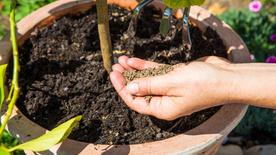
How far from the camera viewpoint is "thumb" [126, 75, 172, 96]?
45.4 inches

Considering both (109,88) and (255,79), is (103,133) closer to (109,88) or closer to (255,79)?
(109,88)

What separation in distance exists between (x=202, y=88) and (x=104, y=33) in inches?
14.4

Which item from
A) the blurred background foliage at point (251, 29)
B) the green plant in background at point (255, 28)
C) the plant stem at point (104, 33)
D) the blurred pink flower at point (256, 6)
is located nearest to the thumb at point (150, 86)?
the plant stem at point (104, 33)

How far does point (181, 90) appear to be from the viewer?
1146 millimetres

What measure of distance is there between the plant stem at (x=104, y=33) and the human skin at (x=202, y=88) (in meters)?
0.23

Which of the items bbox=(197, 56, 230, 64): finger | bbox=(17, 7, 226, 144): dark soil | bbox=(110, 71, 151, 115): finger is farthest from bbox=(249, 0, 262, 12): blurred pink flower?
bbox=(110, 71, 151, 115): finger

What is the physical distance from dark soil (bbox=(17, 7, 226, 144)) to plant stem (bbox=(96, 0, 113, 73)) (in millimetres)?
39

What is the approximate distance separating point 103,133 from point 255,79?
1.30 feet

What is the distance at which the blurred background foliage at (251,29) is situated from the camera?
77.8 inches

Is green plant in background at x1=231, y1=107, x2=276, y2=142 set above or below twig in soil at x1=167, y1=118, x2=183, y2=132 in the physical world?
below

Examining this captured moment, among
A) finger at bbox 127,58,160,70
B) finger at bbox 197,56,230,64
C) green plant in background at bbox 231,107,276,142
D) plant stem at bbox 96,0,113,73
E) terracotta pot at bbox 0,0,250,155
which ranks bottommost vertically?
green plant in background at bbox 231,107,276,142

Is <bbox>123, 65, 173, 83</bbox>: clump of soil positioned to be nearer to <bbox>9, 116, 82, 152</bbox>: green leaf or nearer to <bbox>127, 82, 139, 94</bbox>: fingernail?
<bbox>127, 82, 139, 94</bbox>: fingernail

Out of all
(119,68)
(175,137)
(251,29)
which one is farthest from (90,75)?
(251,29)

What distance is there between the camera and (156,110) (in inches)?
46.4
